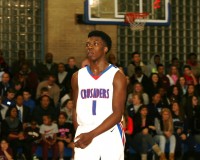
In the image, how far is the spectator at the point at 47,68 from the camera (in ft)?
55.8

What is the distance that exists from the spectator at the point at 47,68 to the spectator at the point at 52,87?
0.50m

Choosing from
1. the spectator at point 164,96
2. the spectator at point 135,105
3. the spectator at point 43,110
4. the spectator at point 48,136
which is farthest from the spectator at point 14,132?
the spectator at point 164,96

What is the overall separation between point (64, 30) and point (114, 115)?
42.7ft

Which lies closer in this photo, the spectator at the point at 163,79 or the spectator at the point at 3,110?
the spectator at the point at 3,110

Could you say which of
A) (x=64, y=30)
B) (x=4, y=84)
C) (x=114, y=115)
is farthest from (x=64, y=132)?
(x=114, y=115)

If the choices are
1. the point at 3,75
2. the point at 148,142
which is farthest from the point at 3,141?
the point at 148,142

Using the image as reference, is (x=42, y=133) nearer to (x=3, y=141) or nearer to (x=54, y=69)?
(x=3, y=141)

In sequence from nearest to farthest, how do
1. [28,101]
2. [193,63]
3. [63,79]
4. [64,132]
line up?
[64,132], [28,101], [63,79], [193,63]

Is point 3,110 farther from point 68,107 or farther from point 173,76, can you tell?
point 173,76

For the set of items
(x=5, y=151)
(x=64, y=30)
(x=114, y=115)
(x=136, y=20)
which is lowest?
(x=5, y=151)

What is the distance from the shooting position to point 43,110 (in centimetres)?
1523

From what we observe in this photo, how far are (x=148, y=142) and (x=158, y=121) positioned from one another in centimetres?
71

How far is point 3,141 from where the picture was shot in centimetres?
1415

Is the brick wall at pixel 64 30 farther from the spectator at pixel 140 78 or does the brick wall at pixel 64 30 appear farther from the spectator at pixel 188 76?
the spectator at pixel 188 76
